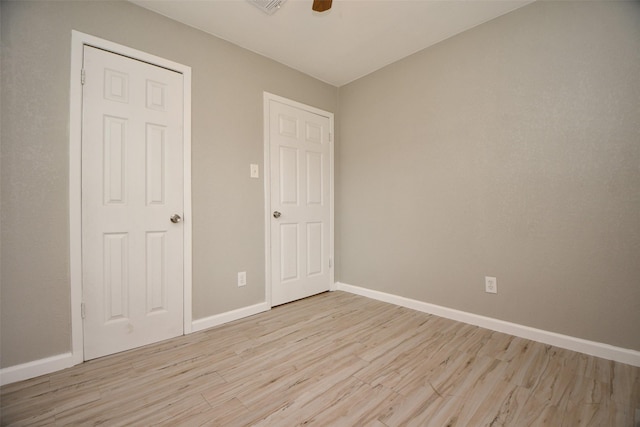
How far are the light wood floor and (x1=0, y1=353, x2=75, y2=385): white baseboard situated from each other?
0.04 m

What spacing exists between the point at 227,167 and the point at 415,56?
2082 mm

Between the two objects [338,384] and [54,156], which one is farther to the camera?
[54,156]

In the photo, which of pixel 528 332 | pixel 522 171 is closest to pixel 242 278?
pixel 528 332

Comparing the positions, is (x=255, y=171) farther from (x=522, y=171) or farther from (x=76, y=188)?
(x=522, y=171)

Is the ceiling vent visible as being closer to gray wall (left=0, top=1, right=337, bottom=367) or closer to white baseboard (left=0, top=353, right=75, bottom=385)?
gray wall (left=0, top=1, right=337, bottom=367)

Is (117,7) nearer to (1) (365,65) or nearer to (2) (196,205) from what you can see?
(2) (196,205)

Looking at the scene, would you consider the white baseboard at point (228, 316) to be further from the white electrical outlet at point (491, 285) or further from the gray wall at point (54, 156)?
the white electrical outlet at point (491, 285)

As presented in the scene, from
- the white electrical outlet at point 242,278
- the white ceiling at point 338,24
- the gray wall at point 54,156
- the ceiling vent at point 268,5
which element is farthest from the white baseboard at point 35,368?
the ceiling vent at point 268,5

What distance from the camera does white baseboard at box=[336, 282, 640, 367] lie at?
1628mm

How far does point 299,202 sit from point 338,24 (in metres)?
1.64

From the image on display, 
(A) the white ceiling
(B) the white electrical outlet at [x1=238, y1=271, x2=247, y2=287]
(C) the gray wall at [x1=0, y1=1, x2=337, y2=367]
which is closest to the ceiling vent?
(A) the white ceiling

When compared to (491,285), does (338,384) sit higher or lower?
lower

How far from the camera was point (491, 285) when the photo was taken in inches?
83.3

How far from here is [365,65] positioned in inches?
110
